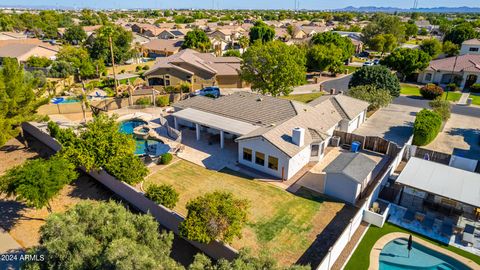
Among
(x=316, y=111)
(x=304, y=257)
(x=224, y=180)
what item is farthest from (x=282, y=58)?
(x=304, y=257)

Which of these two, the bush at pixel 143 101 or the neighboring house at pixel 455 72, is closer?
the bush at pixel 143 101

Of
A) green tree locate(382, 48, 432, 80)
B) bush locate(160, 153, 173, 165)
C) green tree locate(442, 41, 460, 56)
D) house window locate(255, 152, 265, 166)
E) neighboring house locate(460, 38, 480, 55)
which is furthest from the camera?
green tree locate(442, 41, 460, 56)

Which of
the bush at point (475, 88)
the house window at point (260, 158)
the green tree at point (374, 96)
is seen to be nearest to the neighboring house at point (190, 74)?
the green tree at point (374, 96)

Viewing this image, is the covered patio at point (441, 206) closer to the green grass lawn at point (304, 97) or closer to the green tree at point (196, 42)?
the green grass lawn at point (304, 97)

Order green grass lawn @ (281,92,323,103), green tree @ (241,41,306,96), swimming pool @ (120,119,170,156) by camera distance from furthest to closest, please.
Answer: green grass lawn @ (281,92,323,103)
green tree @ (241,41,306,96)
swimming pool @ (120,119,170,156)

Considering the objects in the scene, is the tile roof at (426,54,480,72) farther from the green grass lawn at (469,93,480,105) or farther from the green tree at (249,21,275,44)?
the green tree at (249,21,275,44)

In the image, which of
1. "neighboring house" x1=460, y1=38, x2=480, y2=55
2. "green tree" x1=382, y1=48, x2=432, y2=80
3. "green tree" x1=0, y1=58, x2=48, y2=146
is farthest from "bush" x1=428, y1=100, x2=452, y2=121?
"green tree" x1=0, y1=58, x2=48, y2=146

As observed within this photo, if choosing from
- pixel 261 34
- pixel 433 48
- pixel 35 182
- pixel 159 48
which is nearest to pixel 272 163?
pixel 35 182
